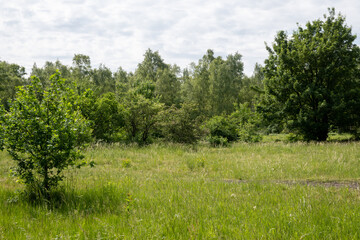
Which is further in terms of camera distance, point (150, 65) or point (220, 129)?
point (150, 65)

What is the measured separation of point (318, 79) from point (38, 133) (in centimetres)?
2229

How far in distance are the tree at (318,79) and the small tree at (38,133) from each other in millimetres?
19101

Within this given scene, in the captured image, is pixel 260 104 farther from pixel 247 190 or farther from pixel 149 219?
pixel 149 219

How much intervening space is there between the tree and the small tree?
1910cm

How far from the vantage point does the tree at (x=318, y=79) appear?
19578mm

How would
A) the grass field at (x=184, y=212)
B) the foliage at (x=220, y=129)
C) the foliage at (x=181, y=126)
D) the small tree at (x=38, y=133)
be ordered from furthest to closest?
the foliage at (x=220, y=129)
the foliage at (x=181, y=126)
the small tree at (x=38, y=133)
the grass field at (x=184, y=212)

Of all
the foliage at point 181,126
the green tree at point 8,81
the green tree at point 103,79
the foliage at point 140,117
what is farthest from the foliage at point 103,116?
the green tree at point 103,79

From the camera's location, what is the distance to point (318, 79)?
68.4 ft

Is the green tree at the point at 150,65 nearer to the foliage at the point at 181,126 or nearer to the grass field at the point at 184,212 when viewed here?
the foliage at the point at 181,126

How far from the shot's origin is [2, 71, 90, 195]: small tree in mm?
5145

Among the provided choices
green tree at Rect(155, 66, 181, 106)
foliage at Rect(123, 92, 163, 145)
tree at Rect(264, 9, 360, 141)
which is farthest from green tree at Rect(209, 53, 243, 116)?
foliage at Rect(123, 92, 163, 145)

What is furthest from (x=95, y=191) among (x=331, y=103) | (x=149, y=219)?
(x=331, y=103)

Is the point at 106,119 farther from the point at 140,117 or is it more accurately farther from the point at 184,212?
the point at 184,212

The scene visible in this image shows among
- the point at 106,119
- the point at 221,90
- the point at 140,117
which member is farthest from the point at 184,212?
the point at 221,90
